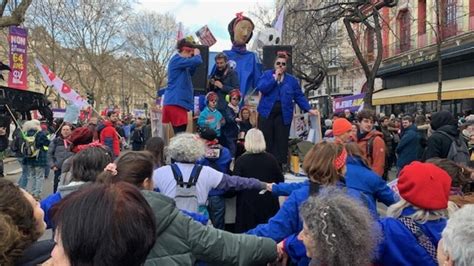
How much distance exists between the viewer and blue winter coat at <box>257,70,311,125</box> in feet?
25.6

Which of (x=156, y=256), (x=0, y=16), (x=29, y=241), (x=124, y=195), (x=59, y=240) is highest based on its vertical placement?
(x=0, y=16)

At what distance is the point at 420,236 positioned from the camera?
2695 mm

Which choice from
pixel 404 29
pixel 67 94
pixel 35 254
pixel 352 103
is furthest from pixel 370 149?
pixel 404 29

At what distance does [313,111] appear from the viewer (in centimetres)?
802

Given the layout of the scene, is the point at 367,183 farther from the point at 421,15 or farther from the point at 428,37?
the point at 421,15

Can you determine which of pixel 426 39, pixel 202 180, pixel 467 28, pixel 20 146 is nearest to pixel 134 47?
pixel 426 39

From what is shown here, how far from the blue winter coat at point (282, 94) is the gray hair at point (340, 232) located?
17.8 feet

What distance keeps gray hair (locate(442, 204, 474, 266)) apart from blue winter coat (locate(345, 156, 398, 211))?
1.69 metres

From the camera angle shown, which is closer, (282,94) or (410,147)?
(282,94)

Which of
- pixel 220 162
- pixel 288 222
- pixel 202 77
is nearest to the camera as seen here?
pixel 288 222

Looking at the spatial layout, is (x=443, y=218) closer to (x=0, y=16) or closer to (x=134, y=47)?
(x=0, y=16)

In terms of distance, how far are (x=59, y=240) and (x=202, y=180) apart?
2.72 m

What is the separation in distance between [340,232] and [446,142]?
512 centimetres

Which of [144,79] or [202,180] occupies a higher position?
[144,79]
